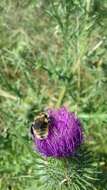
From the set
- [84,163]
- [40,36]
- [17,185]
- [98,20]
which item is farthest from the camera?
[40,36]

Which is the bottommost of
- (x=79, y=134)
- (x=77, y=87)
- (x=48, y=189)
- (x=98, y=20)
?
(x=48, y=189)

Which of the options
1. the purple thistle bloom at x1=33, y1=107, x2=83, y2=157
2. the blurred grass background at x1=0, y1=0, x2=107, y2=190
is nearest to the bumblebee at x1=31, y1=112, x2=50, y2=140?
the purple thistle bloom at x1=33, y1=107, x2=83, y2=157

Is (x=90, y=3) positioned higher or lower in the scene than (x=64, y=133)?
higher

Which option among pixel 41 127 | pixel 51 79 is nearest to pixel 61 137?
pixel 41 127

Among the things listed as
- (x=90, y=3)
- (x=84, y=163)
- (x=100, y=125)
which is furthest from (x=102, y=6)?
(x=84, y=163)

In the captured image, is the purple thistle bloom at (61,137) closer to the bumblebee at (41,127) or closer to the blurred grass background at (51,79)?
the bumblebee at (41,127)

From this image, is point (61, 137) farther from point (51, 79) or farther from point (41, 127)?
point (51, 79)

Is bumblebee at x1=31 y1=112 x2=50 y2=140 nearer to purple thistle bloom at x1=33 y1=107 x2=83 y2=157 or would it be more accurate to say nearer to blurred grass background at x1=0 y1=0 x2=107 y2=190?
purple thistle bloom at x1=33 y1=107 x2=83 y2=157

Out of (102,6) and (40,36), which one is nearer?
(102,6)

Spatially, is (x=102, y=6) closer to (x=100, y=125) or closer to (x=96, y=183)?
(x=100, y=125)
